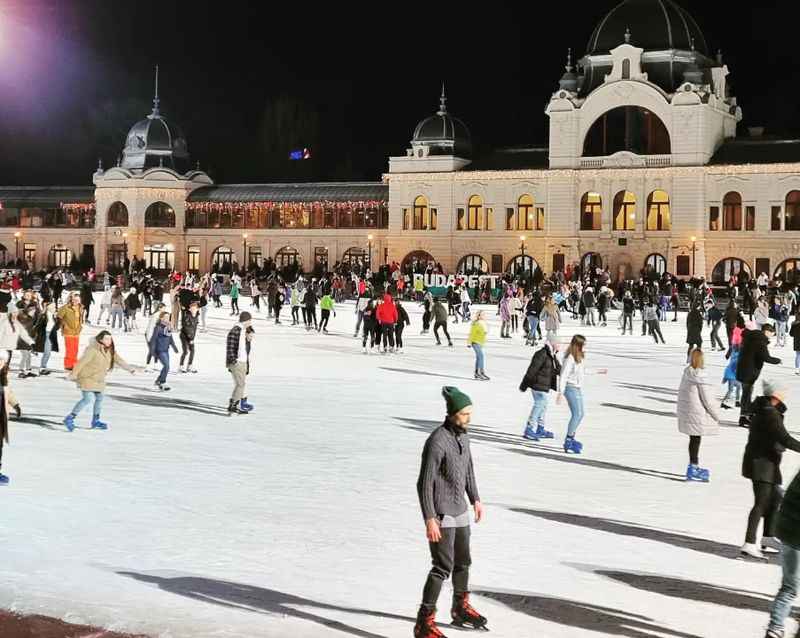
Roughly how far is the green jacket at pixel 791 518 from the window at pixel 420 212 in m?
58.1

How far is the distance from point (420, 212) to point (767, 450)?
5633cm

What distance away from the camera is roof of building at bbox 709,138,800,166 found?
56.2 meters

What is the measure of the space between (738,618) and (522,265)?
176 ft

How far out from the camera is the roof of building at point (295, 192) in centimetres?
6850

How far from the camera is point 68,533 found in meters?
9.30

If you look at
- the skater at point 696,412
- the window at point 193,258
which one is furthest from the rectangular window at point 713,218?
the skater at point 696,412

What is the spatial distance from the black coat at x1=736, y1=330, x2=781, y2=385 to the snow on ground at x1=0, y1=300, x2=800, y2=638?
0.70 meters

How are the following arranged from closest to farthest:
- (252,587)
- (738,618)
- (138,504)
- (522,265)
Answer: (738,618)
(252,587)
(138,504)
(522,265)

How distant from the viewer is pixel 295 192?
7106 cm

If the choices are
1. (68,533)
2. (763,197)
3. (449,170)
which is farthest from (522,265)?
(68,533)

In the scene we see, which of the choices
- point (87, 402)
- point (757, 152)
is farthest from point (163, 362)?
point (757, 152)

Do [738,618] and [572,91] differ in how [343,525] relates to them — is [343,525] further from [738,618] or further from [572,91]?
[572,91]

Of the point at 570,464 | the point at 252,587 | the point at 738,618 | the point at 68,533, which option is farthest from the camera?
the point at 570,464

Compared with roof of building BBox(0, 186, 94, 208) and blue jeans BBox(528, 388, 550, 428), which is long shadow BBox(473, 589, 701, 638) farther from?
roof of building BBox(0, 186, 94, 208)
